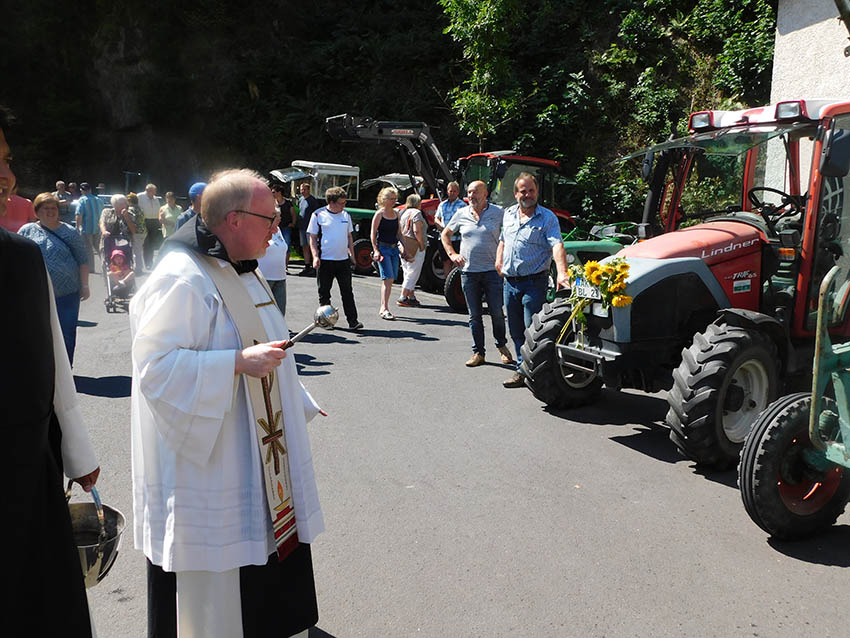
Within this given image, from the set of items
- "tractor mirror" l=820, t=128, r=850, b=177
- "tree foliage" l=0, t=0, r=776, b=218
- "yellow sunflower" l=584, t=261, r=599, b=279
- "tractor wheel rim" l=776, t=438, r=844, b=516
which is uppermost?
"tree foliage" l=0, t=0, r=776, b=218

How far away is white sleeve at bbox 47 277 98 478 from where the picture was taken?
2109mm

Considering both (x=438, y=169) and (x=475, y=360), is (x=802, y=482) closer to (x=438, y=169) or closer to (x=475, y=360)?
(x=475, y=360)

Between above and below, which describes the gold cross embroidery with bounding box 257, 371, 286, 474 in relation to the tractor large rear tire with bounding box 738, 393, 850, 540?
above

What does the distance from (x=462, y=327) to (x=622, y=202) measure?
9.91m

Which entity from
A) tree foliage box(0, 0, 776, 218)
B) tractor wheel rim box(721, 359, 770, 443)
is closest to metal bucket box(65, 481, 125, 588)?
tractor wheel rim box(721, 359, 770, 443)

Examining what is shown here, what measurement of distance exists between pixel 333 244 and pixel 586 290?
15.1 ft

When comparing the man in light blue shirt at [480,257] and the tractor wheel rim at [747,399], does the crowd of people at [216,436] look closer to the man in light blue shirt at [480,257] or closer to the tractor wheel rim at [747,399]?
the tractor wheel rim at [747,399]

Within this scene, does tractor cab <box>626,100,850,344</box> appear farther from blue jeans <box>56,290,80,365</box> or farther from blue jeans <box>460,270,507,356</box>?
blue jeans <box>56,290,80,365</box>

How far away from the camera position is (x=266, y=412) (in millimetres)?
2646

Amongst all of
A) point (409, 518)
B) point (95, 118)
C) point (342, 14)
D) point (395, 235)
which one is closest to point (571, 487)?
point (409, 518)

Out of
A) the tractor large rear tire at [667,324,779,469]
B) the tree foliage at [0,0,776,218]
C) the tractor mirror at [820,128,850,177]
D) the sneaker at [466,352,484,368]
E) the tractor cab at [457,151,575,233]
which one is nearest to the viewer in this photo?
the tractor mirror at [820,128,850,177]

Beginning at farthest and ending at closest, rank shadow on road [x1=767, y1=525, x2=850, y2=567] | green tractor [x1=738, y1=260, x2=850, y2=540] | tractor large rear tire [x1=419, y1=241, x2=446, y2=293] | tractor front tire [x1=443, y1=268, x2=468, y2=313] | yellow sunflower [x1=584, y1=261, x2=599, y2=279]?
1. tractor large rear tire [x1=419, y1=241, x2=446, y2=293]
2. tractor front tire [x1=443, y1=268, x2=468, y2=313]
3. yellow sunflower [x1=584, y1=261, x2=599, y2=279]
4. shadow on road [x1=767, y1=525, x2=850, y2=567]
5. green tractor [x1=738, y1=260, x2=850, y2=540]

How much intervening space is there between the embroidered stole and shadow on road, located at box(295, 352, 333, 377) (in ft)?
16.3

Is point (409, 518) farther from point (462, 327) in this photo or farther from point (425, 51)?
point (425, 51)
